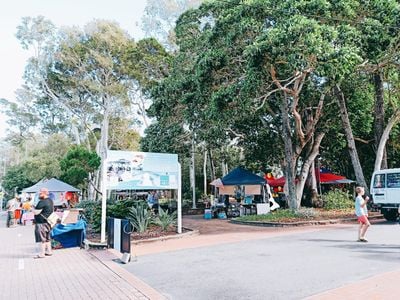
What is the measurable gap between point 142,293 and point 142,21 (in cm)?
3188

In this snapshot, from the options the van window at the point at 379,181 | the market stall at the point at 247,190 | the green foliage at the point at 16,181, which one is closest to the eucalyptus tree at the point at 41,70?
the green foliage at the point at 16,181

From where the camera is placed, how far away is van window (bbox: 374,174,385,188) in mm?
15175

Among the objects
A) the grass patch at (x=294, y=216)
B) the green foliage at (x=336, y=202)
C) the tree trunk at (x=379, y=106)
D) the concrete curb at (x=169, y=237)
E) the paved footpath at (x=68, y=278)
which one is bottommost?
the paved footpath at (x=68, y=278)

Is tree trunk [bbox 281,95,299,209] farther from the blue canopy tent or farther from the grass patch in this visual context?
the blue canopy tent

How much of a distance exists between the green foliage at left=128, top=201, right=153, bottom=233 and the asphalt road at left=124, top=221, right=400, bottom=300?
11.1ft

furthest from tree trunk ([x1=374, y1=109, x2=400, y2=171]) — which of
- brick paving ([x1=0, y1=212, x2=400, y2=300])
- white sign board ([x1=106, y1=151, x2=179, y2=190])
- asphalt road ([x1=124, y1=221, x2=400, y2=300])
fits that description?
white sign board ([x1=106, y1=151, x2=179, y2=190])

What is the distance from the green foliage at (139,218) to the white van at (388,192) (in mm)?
9961

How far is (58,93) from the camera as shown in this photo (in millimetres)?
35094

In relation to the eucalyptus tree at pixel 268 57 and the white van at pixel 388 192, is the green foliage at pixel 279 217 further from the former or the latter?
the white van at pixel 388 192

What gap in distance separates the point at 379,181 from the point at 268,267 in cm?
1050

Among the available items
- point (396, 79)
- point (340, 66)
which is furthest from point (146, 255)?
point (396, 79)

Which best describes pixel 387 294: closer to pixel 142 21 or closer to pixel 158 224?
pixel 158 224

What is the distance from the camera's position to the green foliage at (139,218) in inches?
496

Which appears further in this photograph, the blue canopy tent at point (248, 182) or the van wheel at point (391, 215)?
the blue canopy tent at point (248, 182)
